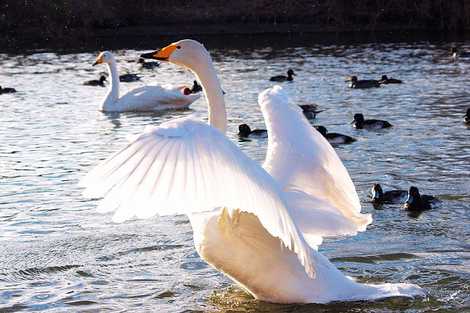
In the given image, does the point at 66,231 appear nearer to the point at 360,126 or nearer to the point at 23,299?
the point at 23,299

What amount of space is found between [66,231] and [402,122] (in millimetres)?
8802

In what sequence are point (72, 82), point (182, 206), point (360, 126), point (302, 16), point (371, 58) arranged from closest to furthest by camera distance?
1. point (182, 206)
2. point (360, 126)
3. point (72, 82)
4. point (371, 58)
5. point (302, 16)

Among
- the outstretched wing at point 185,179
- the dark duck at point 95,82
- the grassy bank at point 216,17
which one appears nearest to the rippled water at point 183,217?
the dark duck at point 95,82

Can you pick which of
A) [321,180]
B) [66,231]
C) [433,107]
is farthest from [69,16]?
[321,180]

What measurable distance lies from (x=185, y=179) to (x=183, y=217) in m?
4.92

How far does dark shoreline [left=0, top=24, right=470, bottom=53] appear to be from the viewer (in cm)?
3903

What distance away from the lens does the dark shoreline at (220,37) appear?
128 feet

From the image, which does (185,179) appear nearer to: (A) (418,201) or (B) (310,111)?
(A) (418,201)

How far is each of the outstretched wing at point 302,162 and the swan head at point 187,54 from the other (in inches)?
21.8

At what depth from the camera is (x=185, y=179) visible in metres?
5.68

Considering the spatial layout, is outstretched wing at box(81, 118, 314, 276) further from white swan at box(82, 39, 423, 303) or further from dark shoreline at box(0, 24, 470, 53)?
dark shoreline at box(0, 24, 470, 53)

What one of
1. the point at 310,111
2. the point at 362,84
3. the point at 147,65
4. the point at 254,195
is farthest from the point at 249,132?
the point at 147,65

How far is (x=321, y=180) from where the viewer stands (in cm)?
743

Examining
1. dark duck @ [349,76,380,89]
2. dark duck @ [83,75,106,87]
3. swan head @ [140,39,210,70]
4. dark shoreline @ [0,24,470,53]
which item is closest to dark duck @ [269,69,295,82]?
dark duck @ [349,76,380,89]
